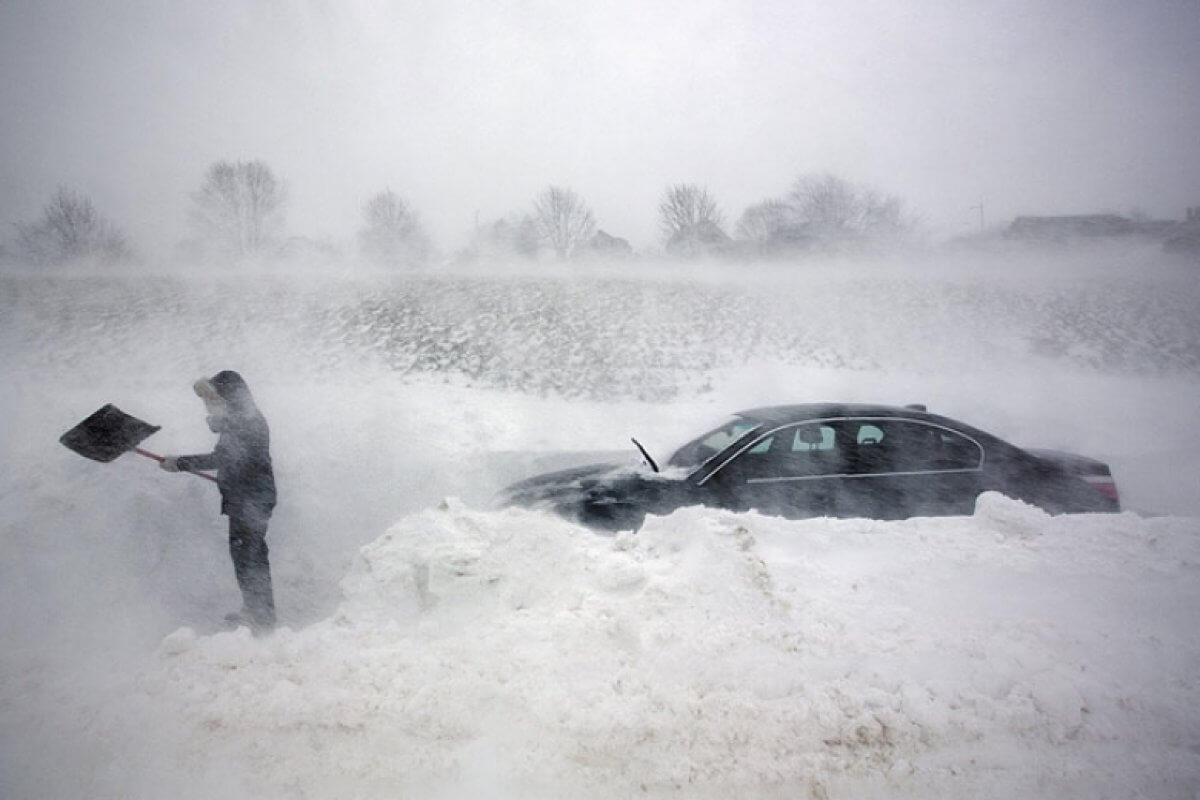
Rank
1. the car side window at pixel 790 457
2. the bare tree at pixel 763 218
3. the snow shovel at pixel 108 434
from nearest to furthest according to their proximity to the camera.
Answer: the snow shovel at pixel 108 434, the car side window at pixel 790 457, the bare tree at pixel 763 218

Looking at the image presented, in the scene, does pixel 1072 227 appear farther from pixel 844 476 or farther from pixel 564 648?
pixel 564 648

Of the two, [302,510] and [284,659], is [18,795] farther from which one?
[302,510]

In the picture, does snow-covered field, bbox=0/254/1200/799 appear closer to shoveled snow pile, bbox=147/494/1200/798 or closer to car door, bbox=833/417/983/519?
shoveled snow pile, bbox=147/494/1200/798

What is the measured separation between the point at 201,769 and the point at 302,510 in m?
3.88

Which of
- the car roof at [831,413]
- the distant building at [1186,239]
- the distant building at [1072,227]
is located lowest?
the car roof at [831,413]

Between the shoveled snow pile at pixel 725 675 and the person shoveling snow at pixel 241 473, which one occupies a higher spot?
the person shoveling snow at pixel 241 473

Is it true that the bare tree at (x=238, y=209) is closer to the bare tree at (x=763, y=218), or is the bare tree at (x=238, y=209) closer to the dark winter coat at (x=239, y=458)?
the dark winter coat at (x=239, y=458)

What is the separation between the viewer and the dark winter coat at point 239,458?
329cm

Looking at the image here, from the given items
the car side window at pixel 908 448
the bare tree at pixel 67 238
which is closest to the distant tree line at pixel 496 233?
the bare tree at pixel 67 238

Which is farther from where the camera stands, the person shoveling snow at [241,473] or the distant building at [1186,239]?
the distant building at [1186,239]

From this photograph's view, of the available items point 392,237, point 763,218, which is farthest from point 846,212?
point 392,237

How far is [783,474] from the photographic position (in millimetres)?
3639

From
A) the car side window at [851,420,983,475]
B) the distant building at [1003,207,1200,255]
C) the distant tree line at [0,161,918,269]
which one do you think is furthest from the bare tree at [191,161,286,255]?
the distant building at [1003,207,1200,255]

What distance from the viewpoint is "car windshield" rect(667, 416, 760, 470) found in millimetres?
3912
